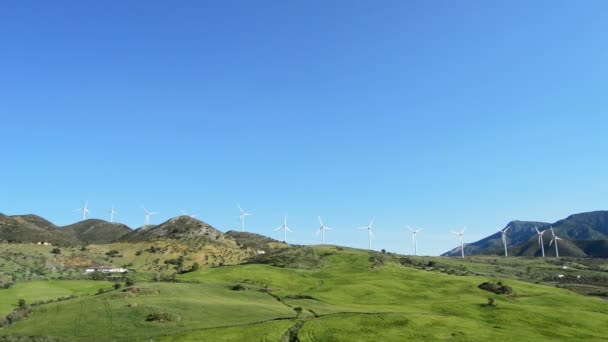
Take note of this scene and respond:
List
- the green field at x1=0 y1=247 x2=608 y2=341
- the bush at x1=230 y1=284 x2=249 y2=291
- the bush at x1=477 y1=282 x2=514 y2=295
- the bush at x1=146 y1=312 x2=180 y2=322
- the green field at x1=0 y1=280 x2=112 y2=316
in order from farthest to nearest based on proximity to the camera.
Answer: the bush at x1=477 y1=282 x2=514 y2=295
the bush at x1=230 y1=284 x2=249 y2=291
the green field at x1=0 y1=280 x2=112 y2=316
the bush at x1=146 y1=312 x2=180 y2=322
the green field at x1=0 y1=247 x2=608 y2=341

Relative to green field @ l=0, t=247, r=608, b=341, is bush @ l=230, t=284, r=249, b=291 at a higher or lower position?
higher

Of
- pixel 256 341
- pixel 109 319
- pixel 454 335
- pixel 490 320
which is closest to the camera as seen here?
pixel 256 341

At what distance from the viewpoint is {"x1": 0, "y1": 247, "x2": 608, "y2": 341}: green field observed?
314ft

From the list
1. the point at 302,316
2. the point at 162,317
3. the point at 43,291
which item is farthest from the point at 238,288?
the point at 43,291

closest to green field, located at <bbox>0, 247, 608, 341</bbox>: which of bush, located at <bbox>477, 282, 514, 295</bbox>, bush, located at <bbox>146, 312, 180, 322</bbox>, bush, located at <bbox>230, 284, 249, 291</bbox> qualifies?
bush, located at <bbox>230, 284, 249, 291</bbox>

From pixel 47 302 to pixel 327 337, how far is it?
80.3 m

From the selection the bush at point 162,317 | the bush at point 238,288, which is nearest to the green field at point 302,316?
the bush at point 238,288

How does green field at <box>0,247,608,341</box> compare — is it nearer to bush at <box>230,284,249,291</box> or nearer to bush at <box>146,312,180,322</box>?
bush at <box>230,284,249,291</box>

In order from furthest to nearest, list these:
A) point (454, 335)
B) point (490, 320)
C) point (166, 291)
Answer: point (166, 291), point (490, 320), point (454, 335)

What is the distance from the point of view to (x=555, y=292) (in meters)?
179

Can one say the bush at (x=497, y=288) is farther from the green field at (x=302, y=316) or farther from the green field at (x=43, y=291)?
the green field at (x=43, y=291)

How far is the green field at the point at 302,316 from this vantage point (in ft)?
314

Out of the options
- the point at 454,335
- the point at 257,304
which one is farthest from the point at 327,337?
the point at 257,304

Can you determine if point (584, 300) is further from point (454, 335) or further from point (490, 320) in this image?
point (454, 335)
